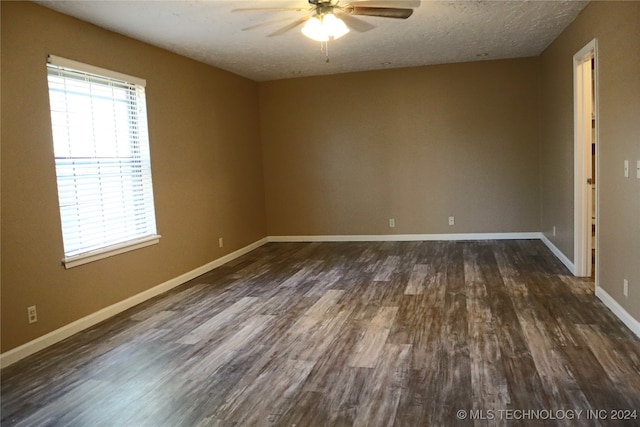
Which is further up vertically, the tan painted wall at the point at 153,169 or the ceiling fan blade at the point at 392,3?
the ceiling fan blade at the point at 392,3

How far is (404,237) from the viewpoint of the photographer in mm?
7082

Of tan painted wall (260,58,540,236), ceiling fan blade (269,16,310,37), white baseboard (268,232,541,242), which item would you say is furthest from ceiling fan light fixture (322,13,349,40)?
white baseboard (268,232,541,242)

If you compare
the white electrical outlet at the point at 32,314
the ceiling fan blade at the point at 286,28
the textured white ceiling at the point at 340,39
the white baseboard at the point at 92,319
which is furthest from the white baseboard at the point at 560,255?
the white electrical outlet at the point at 32,314

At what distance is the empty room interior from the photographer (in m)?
2.68

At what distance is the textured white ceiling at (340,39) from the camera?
12.3 feet

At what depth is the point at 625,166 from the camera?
10.6 feet

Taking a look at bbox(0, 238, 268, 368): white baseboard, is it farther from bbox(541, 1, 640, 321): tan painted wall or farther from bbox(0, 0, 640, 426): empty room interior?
bbox(541, 1, 640, 321): tan painted wall

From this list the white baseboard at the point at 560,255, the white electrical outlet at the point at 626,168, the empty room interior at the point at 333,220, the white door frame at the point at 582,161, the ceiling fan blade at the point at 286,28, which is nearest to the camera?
the empty room interior at the point at 333,220

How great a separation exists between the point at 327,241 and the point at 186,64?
11.0ft

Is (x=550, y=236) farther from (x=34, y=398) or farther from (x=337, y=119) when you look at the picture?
(x=34, y=398)

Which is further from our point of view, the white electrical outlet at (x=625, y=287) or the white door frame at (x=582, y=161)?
the white door frame at (x=582, y=161)

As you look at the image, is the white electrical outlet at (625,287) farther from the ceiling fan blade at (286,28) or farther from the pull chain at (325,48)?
the pull chain at (325,48)

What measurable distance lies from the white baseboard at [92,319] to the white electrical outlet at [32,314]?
0.14m

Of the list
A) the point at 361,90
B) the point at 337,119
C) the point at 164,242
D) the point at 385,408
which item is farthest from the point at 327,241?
the point at 385,408
